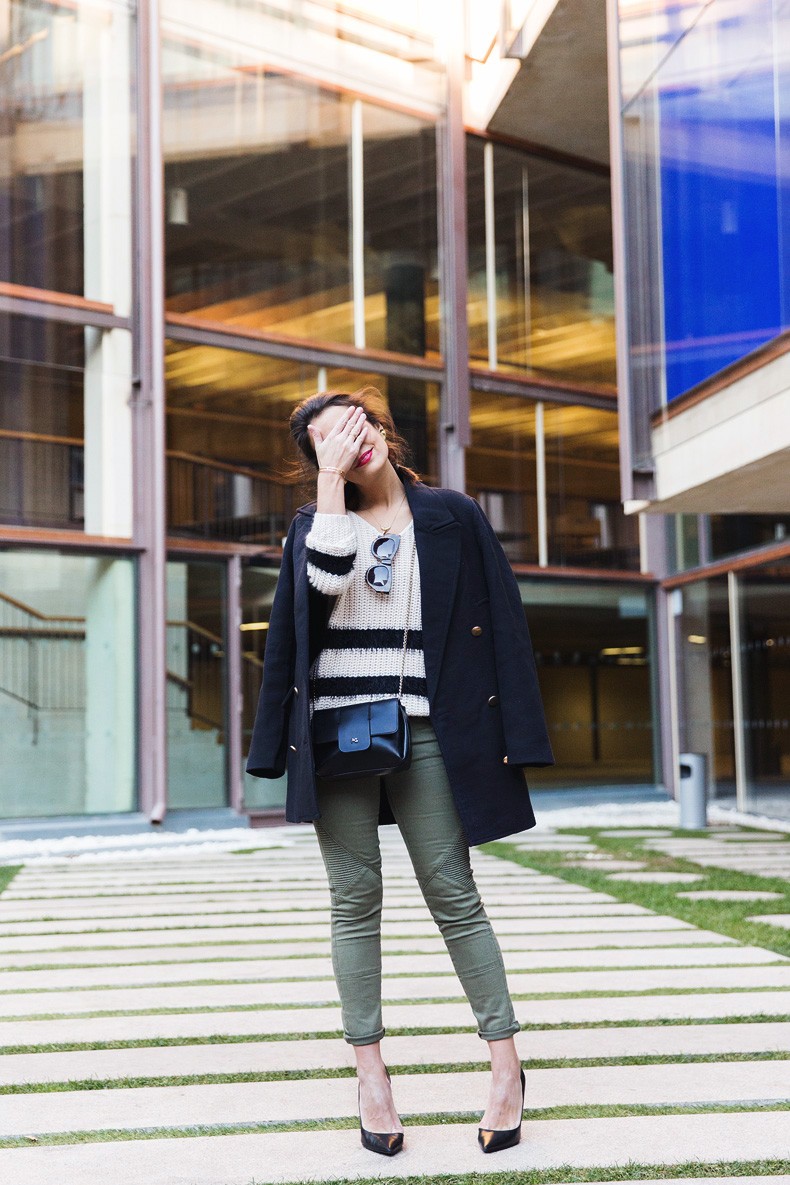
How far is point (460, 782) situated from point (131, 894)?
210 inches

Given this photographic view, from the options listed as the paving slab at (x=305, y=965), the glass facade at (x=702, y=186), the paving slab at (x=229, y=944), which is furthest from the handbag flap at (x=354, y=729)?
the glass facade at (x=702, y=186)

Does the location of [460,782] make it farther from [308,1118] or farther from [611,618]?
[611,618]

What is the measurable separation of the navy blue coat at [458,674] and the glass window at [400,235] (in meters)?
10.8

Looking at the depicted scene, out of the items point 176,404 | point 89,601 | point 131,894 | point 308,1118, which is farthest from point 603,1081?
point 176,404

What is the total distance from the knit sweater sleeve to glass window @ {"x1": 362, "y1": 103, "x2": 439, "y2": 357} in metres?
11.0

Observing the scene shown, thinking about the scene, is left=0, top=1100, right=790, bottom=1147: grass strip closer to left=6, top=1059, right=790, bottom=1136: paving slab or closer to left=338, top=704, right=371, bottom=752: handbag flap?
left=6, top=1059, right=790, bottom=1136: paving slab

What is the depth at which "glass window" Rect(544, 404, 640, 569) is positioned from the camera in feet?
48.8

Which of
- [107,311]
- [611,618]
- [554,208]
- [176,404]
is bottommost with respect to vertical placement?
[611,618]

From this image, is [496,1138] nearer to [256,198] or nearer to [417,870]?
[417,870]

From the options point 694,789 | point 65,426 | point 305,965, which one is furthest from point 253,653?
point 305,965

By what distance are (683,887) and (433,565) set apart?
5003mm

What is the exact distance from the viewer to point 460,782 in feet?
9.70

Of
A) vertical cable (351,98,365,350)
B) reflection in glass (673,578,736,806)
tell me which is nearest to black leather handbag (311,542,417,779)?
vertical cable (351,98,365,350)

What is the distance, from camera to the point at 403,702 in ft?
9.86
